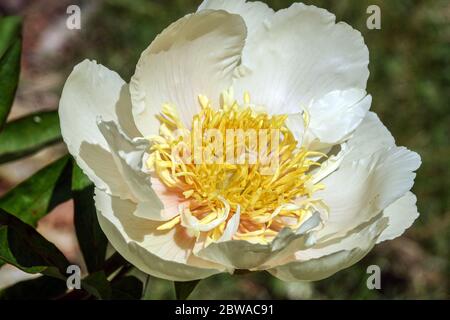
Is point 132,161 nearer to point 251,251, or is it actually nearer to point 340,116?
point 251,251

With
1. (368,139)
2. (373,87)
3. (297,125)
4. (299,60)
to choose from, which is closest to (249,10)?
(299,60)

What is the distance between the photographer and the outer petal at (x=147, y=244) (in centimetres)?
128

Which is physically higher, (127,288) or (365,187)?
(365,187)

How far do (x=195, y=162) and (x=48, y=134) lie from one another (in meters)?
0.48

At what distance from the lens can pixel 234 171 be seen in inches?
61.9

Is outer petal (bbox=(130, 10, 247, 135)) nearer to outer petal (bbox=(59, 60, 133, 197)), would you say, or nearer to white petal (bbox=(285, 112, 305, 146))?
outer petal (bbox=(59, 60, 133, 197))

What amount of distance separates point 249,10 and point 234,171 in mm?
357

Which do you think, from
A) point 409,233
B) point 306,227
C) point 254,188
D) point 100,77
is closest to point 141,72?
point 100,77

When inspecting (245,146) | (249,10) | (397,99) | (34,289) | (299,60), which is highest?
(249,10)

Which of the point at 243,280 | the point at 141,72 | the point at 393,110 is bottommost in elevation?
the point at 243,280

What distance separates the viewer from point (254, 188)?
5.13 feet

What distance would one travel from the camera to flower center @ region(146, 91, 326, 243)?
153cm

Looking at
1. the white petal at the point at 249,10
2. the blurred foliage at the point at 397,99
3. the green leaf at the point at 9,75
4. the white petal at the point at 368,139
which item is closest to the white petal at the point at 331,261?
the white petal at the point at 368,139

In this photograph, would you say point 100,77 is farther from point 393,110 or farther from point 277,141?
point 393,110
